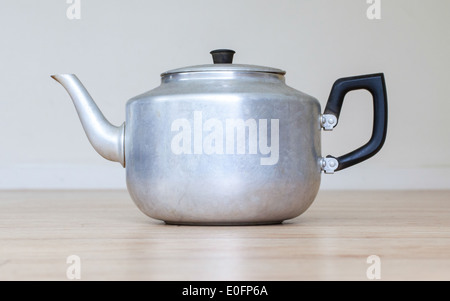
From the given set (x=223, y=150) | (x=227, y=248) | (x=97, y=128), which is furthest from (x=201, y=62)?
(x=227, y=248)

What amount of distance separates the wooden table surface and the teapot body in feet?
0.10

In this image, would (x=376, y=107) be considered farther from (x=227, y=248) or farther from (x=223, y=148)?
(x=227, y=248)

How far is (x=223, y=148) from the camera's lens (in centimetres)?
84

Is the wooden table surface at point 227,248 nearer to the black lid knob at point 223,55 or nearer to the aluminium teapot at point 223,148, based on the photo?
the aluminium teapot at point 223,148

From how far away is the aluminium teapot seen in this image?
840 mm

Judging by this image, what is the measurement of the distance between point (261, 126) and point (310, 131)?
7 cm

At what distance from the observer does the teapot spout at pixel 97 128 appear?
3.12 feet

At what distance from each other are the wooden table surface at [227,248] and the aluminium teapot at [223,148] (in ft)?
0.11

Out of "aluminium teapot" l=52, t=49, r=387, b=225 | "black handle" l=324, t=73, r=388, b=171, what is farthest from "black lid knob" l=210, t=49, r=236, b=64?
"black handle" l=324, t=73, r=388, b=171

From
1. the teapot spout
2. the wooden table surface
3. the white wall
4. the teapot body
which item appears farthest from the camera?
the white wall

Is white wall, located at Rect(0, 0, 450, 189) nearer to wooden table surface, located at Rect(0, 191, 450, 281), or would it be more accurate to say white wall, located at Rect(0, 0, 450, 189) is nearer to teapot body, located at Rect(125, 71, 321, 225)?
wooden table surface, located at Rect(0, 191, 450, 281)

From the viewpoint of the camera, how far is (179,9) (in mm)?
2375

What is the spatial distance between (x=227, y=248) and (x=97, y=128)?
35cm
